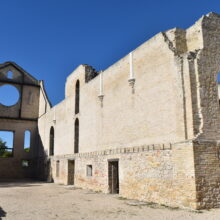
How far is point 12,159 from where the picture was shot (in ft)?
86.6

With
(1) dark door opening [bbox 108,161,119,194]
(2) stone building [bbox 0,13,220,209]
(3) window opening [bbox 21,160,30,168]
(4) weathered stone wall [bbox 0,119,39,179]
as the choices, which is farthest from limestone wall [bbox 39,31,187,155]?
(3) window opening [bbox 21,160,30,168]

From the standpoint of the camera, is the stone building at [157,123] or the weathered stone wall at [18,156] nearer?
the stone building at [157,123]

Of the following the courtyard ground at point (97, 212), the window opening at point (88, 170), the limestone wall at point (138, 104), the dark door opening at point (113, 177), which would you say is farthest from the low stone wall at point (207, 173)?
the window opening at point (88, 170)

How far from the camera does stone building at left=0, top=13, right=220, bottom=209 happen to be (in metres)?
9.16

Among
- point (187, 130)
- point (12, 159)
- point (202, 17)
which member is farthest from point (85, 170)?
point (12, 159)

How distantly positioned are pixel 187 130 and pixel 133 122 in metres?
3.49

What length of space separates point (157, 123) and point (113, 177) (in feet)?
14.9

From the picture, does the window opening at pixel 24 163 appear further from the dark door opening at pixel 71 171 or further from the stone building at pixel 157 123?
the dark door opening at pixel 71 171

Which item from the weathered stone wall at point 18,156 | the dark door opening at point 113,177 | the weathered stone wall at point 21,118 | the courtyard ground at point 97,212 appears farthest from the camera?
the weathered stone wall at point 21,118

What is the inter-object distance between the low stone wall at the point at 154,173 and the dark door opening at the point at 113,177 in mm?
211

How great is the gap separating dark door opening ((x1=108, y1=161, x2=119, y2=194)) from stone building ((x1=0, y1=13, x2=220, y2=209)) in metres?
0.05

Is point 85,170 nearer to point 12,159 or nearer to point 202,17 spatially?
point 202,17

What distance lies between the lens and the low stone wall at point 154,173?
9023mm

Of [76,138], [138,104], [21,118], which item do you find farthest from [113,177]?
[21,118]
